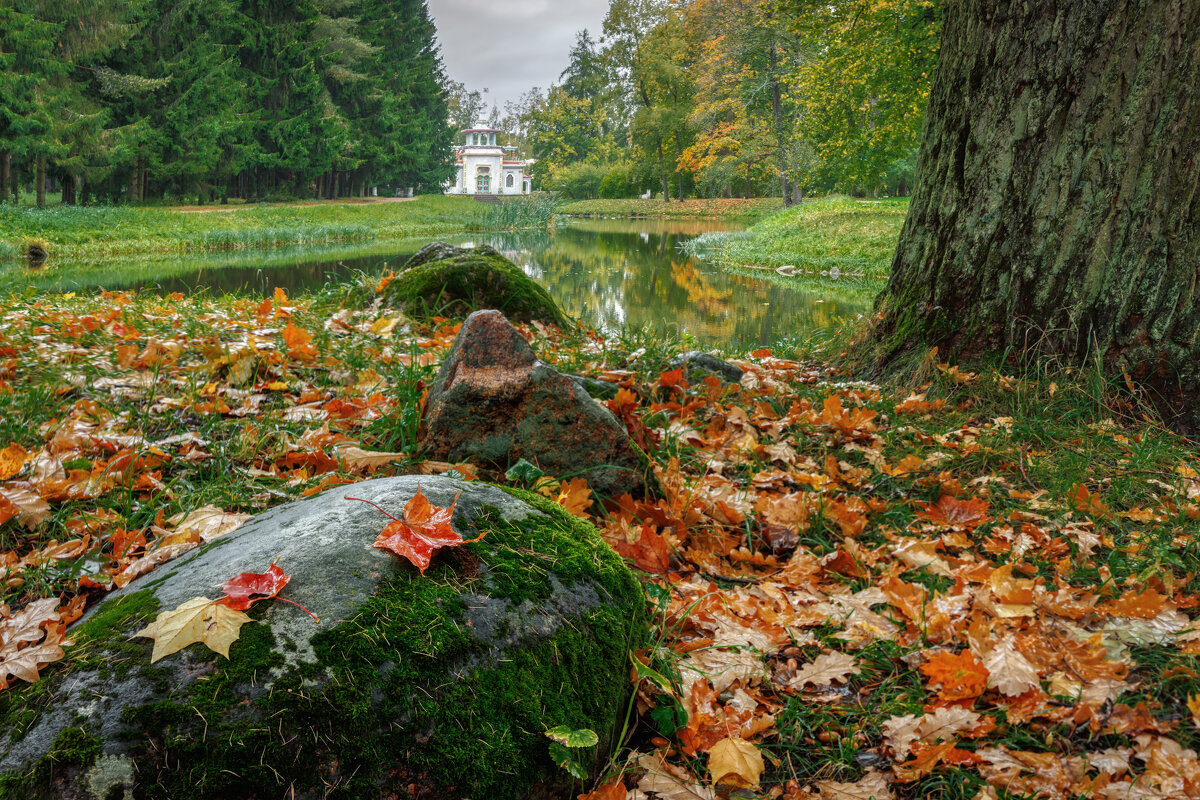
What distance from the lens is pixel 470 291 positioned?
19.4 ft

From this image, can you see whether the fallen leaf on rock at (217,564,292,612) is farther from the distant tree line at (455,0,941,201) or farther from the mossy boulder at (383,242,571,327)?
the distant tree line at (455,0,941,201)

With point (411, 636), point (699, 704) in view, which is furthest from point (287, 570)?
point (699, 704)

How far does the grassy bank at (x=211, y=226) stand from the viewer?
51.0 feet

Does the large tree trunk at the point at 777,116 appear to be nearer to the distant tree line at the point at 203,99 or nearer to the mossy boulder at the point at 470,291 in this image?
the distant tree line at the point at 203,99

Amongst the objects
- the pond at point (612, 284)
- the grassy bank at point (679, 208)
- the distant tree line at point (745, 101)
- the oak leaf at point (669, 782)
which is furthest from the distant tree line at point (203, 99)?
the oak leaf at point (669, 782)

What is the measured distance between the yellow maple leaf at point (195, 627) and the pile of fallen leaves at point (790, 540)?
1 centimetres

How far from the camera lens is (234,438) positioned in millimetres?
2783

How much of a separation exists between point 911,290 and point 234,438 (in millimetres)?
3593

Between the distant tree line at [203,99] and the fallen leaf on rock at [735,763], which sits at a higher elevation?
the distant tree line at [203,99]

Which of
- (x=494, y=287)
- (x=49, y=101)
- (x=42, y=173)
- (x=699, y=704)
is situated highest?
(x=49, y=101)

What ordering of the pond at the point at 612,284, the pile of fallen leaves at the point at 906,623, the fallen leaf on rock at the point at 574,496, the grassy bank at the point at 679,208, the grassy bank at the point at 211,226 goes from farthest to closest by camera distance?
the grassy bank at the point at 679,208, the grassy bank at the point at 211,226, the pond at the point at 612,284, the fallen leaf on rock at the point at 574,496, the pile of fallen leaves at the point at 906,623

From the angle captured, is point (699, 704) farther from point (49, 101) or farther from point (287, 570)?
point (49, 101)

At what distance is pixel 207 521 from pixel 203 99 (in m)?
A: 28.1

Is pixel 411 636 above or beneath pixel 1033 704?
above
